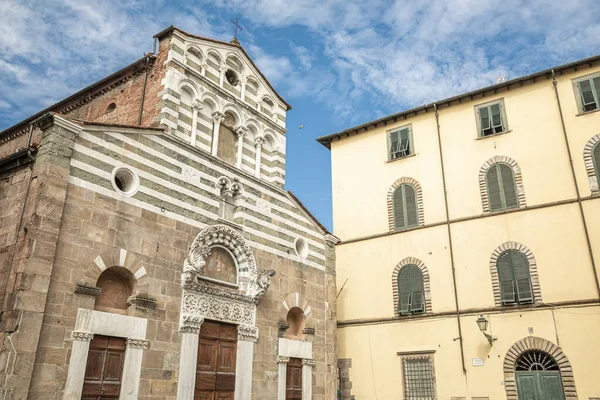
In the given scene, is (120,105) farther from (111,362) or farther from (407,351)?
(407,351)

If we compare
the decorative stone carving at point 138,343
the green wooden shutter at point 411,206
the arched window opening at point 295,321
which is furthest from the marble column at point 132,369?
the green wooden shutter at point 411,206

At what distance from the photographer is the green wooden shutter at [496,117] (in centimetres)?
1844

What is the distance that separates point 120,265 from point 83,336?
1.78 metres

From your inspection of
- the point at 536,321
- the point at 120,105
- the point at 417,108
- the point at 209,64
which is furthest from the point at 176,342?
the point at 417,108

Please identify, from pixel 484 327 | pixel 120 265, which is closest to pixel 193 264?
pixel 120 265

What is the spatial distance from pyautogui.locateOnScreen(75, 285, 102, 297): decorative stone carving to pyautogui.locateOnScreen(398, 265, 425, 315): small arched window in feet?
35.0

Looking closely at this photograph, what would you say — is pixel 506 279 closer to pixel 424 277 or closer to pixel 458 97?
pixel 424 277

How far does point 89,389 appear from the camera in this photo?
11.1m

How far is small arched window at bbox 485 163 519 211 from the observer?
57.1 ft

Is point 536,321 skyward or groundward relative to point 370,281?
groundward

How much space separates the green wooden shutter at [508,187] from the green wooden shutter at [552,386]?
528cm

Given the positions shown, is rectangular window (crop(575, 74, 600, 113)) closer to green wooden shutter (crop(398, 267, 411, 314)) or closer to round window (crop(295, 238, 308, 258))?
green wooden shutter (crop(398, 267, 411, 314))

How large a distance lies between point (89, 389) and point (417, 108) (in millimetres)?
14725

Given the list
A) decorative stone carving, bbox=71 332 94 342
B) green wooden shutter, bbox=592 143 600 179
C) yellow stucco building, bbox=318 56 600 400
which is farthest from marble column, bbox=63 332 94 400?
green wooden shutter, bbox=592 143 600 179
